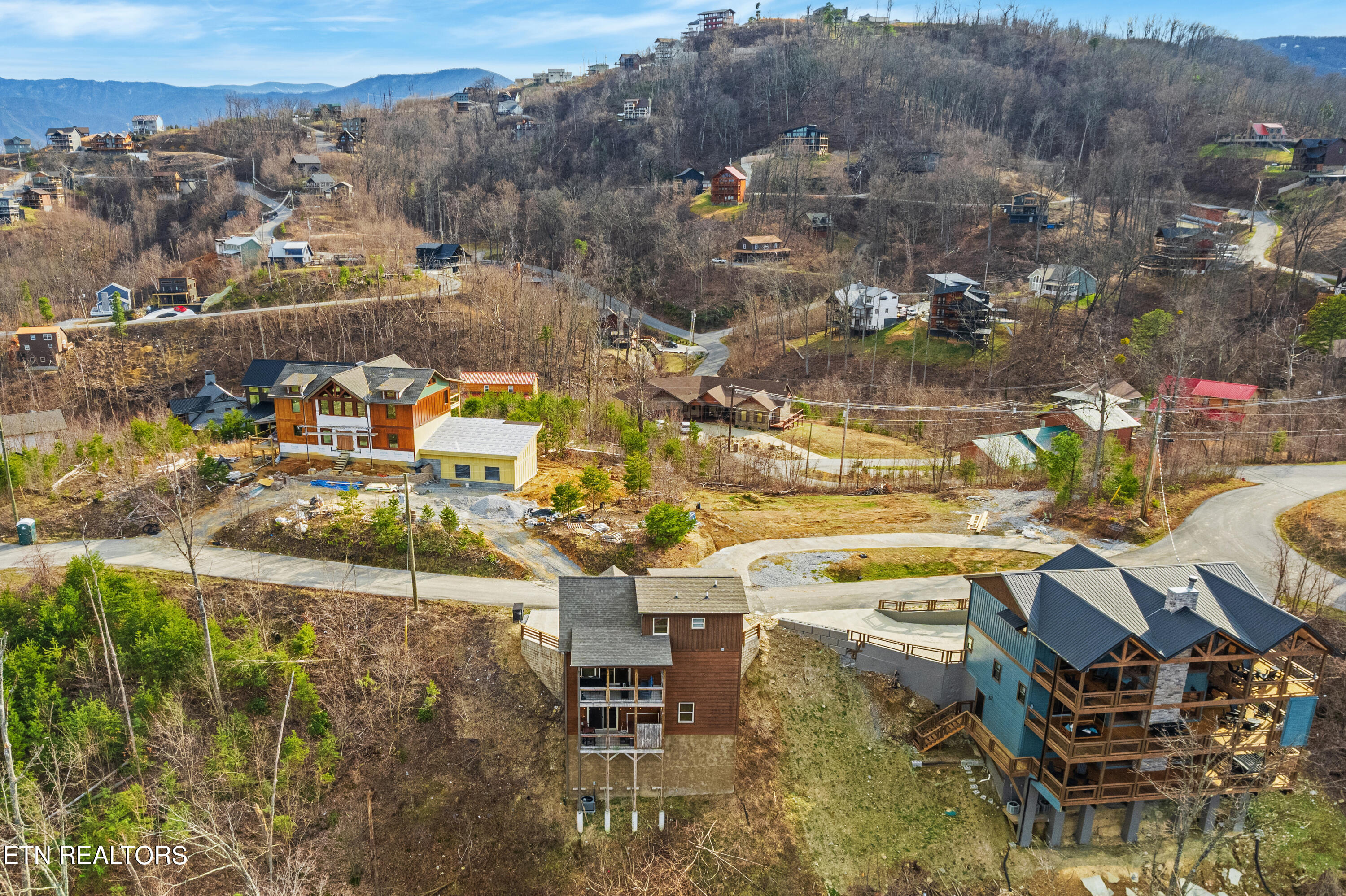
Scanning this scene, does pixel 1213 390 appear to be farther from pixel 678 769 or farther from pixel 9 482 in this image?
pixel 9 482

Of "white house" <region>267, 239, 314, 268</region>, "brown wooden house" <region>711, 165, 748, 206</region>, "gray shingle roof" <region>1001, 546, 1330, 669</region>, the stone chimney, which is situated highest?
"brown wooden house" <region>711, 165, 748, 206</region>

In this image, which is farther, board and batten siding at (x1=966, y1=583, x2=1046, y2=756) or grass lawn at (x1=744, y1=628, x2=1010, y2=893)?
board and batten siding at (x1=966, y1=583, x2=1046, y2=756)

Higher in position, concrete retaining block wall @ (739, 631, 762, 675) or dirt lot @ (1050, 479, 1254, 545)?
dirt lot @ (1050, 479, 1254, 545)

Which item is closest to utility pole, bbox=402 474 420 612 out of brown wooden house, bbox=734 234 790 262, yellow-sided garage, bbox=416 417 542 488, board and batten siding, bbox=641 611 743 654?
yellow-sided garage, bbox=416 417 542 488

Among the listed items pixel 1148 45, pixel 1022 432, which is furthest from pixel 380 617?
pixel 1148 45

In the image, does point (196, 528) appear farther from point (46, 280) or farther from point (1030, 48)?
point (1030, 48)

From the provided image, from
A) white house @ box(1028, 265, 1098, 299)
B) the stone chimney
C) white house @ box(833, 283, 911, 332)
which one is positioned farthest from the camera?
white house @ box(833, 283, 911, 332)

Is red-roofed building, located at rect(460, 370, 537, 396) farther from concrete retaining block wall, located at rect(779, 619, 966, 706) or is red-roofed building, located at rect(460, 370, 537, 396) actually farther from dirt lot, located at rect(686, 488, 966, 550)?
concrete retaining block wall, located at rect(779, 619, 966, 706)
